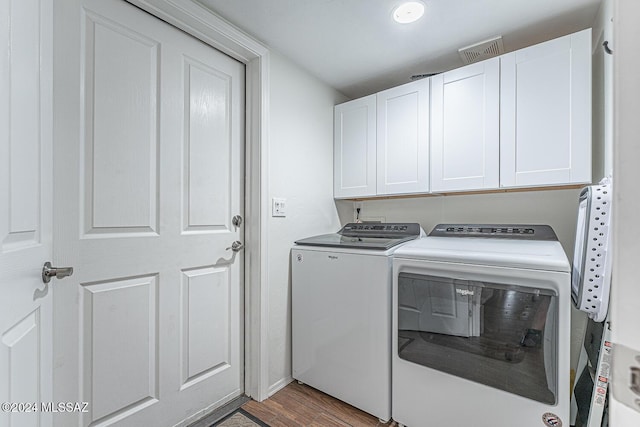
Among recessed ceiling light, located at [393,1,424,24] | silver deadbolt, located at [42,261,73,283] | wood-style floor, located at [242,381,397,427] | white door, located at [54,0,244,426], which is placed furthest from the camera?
wood-style floor, located at [242,381,397,427]

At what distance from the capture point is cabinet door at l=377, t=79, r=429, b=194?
6.31ft

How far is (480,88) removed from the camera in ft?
5.62

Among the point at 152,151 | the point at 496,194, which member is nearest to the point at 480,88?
the point at 496,194

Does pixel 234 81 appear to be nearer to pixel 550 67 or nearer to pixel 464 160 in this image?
pixel 464 160

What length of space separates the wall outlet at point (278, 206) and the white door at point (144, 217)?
0.22m

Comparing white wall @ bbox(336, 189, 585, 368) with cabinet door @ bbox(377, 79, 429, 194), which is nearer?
white wall @ bbox(336, 189, 585, 368)

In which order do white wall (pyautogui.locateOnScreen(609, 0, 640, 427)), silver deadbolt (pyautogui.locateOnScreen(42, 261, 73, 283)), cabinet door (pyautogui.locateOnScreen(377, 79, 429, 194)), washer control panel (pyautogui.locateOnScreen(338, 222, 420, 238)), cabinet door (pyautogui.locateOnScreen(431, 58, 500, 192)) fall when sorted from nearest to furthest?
white wall (pyautogui.locateOnScreen(609, 0, 640, 427)), silver deadbolt (pyautogui.locateOnScreen(42, 261, 73, 283)), cabinet door (pyautogui.locateOnScreen(431, 58, 500, 192)), cabinet door (pyautogui.locateOnScreen(377, 79, 429, 194)), washer control panel (pyautogui.locateOnScreen(338, 222, 420, 238))

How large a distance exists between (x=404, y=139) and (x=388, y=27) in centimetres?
70

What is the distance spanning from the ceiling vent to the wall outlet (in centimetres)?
149

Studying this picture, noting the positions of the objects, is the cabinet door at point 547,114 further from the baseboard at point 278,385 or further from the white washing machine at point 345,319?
the baseboard at point 278,385

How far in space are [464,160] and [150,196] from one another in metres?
1.78

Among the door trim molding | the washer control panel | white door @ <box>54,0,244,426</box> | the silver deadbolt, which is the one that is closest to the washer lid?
the washer control panel

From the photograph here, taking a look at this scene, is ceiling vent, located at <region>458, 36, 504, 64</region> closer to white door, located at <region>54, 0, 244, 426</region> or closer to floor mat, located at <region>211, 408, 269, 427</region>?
white door, located at <region>54, 0, 244, 426</region>

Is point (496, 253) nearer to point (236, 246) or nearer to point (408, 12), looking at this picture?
point (408, 12)
